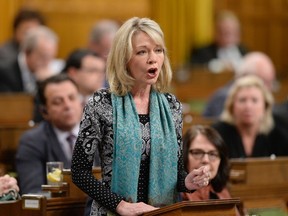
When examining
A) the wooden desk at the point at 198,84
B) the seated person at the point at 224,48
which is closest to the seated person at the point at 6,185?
the wooden desk at the point at 198,84

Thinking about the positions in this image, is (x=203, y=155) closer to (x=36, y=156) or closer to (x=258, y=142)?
(x=36, y=156)

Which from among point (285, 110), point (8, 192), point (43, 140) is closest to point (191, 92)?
point (285, 110)

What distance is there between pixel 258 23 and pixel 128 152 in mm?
7862

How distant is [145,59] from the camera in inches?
133

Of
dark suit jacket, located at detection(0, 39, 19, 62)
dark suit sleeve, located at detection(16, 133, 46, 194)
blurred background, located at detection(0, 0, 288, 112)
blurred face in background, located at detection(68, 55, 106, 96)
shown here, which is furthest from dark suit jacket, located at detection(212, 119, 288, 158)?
blurred background, located at detection(0, 0, 288, 112)

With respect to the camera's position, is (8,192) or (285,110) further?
(285,110)

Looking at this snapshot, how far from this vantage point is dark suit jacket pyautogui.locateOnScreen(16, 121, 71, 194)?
176 inches

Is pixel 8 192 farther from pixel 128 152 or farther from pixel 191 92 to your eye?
pixel 191 92

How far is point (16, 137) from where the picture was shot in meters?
5.33

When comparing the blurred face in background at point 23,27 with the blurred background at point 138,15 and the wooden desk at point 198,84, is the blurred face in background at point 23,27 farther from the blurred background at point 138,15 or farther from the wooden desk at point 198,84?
the wooden desk at point 198,84

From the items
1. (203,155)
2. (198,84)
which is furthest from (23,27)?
(203,155)

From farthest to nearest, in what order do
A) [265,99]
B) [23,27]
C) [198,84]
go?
[198,84] → [23,27] → [265,99]

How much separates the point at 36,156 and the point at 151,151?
1.38 metres

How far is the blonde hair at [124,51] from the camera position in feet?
11.1
